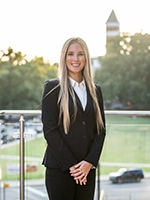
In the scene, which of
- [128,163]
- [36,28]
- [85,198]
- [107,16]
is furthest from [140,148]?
[36,28]

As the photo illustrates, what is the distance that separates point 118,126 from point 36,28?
885 centimetres

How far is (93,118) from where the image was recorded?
1.66m

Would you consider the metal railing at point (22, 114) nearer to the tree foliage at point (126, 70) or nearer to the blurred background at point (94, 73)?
the blurred background at point (94, 73)

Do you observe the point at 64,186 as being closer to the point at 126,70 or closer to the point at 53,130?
the point at 53,130

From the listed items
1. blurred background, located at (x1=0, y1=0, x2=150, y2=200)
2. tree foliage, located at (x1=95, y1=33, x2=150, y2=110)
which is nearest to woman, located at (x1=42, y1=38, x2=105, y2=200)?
blurred background, located at (x1=0, y1=0, x2=150, y2=200)

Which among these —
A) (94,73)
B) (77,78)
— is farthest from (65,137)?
(94,73)

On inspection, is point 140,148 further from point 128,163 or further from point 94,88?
point 94,88

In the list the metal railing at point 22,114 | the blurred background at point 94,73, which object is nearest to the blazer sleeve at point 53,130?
the blurred background at point 94,73

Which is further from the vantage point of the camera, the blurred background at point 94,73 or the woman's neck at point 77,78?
the blurred background at point 94,73

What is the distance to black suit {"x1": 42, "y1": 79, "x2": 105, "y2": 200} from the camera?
156 centimetres

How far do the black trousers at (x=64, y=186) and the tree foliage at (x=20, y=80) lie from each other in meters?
10.4

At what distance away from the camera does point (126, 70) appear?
1216 centimetres

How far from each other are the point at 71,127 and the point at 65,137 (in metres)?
0.06

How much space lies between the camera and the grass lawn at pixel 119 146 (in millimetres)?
2566
